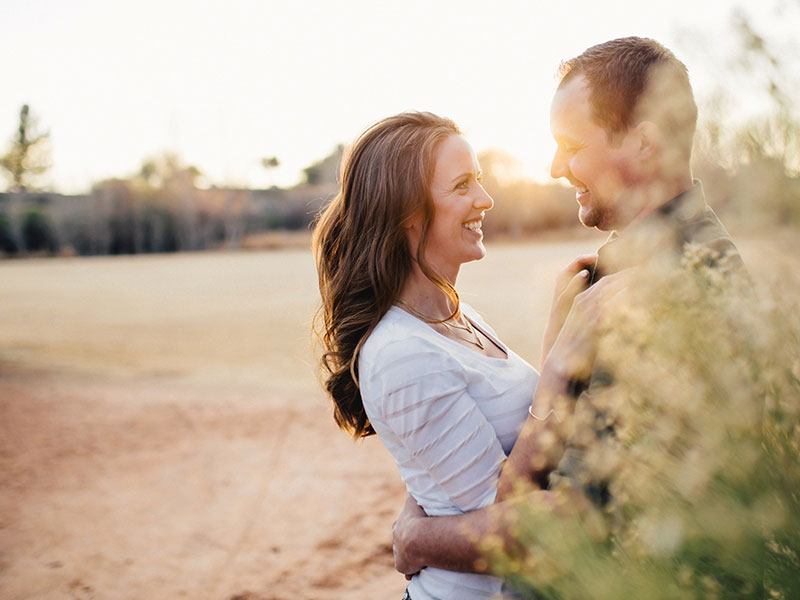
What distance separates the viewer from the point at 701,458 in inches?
36.9

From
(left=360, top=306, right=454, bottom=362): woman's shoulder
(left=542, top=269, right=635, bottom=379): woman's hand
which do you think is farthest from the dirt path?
(left=542, top=269, right=635, bottom=379): woman's hand

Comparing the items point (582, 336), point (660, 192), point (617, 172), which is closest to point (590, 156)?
point (617, 172)

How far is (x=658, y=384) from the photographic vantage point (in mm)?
1001

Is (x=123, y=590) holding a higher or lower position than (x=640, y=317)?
lower

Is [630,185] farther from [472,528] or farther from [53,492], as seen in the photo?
[53,492]

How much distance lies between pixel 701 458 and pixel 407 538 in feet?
4.78

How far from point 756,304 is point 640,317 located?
0.16m

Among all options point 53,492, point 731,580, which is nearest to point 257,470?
point 53,492

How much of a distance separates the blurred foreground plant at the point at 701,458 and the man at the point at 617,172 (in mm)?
839

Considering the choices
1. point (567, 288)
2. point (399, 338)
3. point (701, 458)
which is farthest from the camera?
point (567, 288)

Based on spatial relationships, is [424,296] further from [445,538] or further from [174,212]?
[174,212]

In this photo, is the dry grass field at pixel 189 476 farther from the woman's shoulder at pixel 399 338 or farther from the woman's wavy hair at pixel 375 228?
the woman's wavy hair at pixel 375 228

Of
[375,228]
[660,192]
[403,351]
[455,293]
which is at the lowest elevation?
[403,351]

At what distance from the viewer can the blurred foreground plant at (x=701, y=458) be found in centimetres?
92
